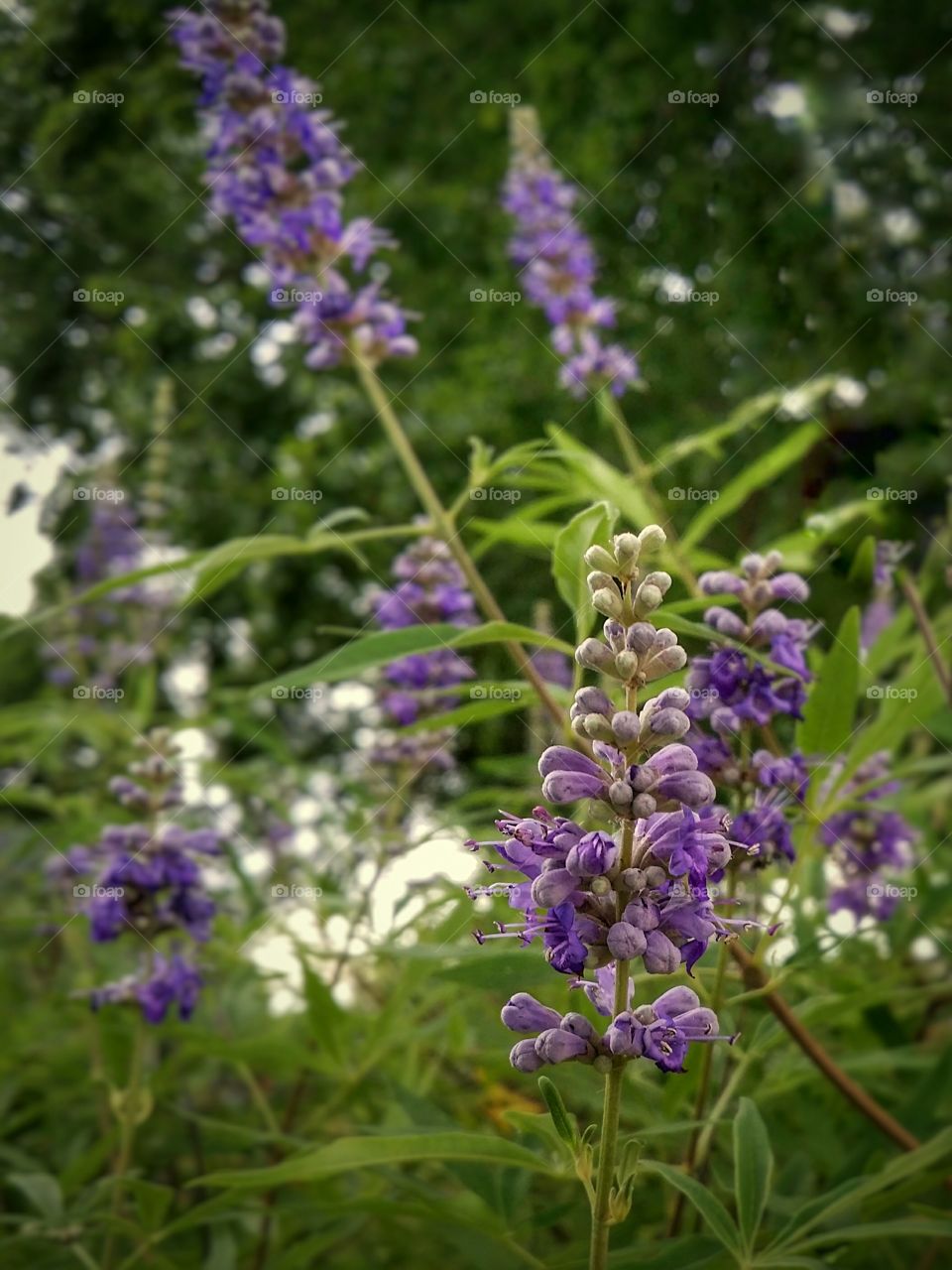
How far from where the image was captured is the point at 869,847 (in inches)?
91.0

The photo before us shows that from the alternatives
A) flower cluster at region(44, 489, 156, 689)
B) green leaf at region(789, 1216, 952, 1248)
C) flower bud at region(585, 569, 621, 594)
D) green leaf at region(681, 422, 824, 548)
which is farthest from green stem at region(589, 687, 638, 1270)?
flower cluster at region(44, 489, 156, 689)

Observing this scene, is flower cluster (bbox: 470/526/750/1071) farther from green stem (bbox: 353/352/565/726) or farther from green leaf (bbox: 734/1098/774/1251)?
green stem (bbox: 353/352/565/726)

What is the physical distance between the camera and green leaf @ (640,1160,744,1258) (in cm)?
131

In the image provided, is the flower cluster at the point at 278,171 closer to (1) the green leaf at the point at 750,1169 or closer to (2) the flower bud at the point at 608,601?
(2) the flower bud at the point at 608,601

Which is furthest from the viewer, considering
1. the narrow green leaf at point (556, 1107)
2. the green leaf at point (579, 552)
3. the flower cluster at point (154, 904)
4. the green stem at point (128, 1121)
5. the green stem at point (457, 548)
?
the flower cluster at point (154, 904)

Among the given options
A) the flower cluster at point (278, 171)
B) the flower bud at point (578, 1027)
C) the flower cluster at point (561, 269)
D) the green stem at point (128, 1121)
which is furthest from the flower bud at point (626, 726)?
the flower cluster at point (561, 269)

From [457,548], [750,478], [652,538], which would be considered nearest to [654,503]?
[750,478]

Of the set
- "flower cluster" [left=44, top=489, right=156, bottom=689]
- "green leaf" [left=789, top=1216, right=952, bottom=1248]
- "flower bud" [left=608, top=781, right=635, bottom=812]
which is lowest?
"green leaf" [left=789, top=1216, right=952, bottom=1248]

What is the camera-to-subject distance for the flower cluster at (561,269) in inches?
131

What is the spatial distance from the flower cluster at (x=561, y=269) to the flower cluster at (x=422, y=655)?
874mm

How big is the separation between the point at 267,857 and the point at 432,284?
3.08m

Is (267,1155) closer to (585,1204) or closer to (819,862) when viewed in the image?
(585,1204)

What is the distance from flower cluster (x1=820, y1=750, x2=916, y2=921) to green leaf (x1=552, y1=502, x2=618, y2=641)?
76 cm

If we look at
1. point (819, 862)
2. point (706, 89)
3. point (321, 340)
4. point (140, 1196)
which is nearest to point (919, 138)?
point (706, 89)
